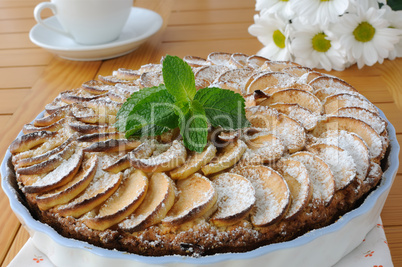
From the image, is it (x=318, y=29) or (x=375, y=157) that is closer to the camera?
(x=375, y=157)

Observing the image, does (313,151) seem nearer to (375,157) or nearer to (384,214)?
(375,157)

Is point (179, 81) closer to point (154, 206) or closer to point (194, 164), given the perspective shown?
point (194, 164)

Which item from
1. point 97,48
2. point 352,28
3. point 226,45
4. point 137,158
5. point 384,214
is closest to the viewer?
point 137,158

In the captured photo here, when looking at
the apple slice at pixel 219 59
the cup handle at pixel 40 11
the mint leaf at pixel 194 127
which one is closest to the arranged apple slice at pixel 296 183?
the mint leaf at pixel 194 127

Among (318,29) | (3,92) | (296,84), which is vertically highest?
(296,84)

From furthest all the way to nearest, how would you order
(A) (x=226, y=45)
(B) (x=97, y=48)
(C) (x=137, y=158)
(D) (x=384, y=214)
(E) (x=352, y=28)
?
1. (A) (x=226, y=45)
2. (B) (x=97, y=48)
3. (E) (x=352, y=28)
4. (D) (x=384, y=214)
5. (C) (x=137, y=158)

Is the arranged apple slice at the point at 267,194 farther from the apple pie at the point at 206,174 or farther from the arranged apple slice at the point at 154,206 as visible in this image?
the arranged apple slice at the point at 154,206

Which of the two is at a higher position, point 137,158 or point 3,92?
point 137,158

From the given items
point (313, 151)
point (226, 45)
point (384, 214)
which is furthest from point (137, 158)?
point (226, 45)

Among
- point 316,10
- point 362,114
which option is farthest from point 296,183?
point 316,10
